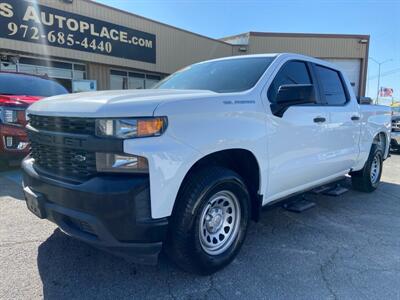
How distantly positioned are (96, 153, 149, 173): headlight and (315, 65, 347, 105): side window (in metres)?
2.84

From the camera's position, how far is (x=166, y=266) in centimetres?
295

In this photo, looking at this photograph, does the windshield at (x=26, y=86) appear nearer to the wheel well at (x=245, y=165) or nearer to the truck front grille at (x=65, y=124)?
the truck front grille at (x=65, y=124)

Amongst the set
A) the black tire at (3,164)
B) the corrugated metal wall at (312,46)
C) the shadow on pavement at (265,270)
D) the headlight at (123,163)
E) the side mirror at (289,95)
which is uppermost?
the corrugated metal wall at (312,46)

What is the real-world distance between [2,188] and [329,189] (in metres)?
4.72

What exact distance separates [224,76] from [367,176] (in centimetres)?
346

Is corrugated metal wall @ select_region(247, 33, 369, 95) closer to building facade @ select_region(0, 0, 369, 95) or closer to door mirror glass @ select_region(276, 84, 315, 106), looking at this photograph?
building facade @ select_region(0, 0, 369, 95)

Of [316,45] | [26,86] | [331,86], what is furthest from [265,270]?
[316,45]

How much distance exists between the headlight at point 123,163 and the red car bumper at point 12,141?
3.95m

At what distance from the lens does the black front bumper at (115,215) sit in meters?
2.19

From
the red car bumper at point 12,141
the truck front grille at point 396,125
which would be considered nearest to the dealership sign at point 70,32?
the red car bumper at point 12,141

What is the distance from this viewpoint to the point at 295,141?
3.44 meters

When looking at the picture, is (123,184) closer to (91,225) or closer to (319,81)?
(91,225)

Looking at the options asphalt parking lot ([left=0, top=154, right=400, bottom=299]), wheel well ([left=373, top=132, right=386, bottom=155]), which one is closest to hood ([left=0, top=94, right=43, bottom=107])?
asphalt parking lot ([left=0, top=154, right=400, bottom=299])

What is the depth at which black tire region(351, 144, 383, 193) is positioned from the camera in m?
5.50
